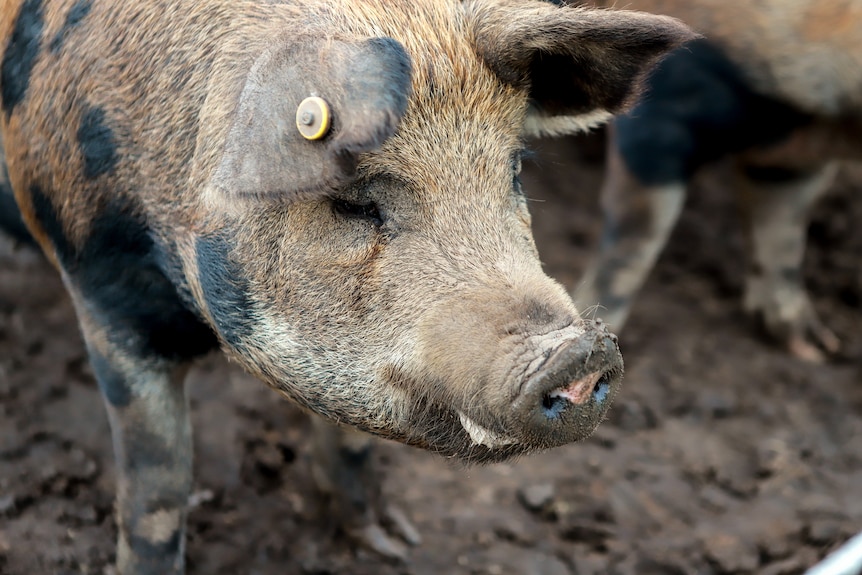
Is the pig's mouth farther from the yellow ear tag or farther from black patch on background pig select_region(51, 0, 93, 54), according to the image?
black patch on background pig select_region(51, 0, 93, 54)

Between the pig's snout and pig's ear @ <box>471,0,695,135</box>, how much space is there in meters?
0.67

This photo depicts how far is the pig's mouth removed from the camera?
194 cm

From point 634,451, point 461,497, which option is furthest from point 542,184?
point 461,497

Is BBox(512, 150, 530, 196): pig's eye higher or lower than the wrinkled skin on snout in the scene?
higher

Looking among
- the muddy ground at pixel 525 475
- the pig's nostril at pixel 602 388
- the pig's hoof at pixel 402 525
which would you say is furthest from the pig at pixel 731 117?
the pig's nostril at pixel 602 388

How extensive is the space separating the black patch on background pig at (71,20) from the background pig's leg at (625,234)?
2.25m

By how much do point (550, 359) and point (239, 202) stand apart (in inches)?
30.3

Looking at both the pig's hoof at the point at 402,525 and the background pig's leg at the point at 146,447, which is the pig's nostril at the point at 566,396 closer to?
the background pig's leg at the point at 146,447

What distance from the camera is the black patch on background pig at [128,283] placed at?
2.54 meters

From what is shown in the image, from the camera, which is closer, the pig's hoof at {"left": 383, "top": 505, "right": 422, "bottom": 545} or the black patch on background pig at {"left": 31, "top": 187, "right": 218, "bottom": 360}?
the black patch on background pig at {"left": 31, "top": 187, "right": 218, "bottom": 360}

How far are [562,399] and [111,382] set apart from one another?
130cm

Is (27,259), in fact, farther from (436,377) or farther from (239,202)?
(436,377)

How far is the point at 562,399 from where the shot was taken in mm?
1991

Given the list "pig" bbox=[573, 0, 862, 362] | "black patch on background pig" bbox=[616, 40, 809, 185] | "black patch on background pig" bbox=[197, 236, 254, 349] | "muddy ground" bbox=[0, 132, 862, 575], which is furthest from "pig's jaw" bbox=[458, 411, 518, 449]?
"black patch on background pig" bbox=[616, 40, 809, 185]
